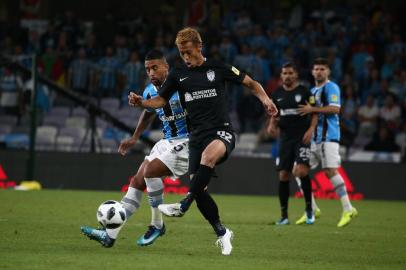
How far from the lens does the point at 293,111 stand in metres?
13.6

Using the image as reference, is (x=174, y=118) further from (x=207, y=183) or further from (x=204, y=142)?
(x=207, y=183)

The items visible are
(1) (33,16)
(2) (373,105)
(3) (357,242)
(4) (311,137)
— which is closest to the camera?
(3) (357,242)

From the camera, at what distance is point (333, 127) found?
13875 mm

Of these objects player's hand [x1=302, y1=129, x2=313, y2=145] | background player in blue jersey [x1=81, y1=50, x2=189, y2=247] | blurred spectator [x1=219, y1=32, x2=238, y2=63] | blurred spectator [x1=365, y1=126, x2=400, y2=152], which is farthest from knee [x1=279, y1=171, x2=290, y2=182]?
blurred spectator [x1=219, y1=32, x2=238, y2=63]

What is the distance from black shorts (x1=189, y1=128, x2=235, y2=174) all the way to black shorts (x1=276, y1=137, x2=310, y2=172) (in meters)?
4.40

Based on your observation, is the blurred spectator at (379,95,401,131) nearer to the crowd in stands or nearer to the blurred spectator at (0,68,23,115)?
the crowd in stands

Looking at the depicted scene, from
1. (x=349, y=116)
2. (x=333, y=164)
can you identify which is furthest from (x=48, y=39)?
(x=333, y=164)

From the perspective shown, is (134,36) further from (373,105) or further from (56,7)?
(373,105)

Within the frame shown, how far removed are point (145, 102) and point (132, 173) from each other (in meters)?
11.7

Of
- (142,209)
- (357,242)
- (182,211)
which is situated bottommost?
(142,209)

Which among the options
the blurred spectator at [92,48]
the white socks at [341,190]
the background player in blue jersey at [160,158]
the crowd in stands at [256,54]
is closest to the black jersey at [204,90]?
the background player in blue jersey at [160,158]

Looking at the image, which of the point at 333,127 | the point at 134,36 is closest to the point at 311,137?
the point at 333,127

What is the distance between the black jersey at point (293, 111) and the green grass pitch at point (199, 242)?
138cm

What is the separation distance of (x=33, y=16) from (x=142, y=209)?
13.6 m
